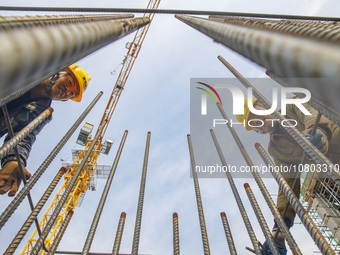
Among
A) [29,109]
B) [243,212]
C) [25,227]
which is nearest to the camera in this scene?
[25,227]

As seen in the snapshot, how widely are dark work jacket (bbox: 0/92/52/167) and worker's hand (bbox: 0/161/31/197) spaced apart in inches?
10.3

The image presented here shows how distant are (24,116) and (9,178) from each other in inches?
63.9

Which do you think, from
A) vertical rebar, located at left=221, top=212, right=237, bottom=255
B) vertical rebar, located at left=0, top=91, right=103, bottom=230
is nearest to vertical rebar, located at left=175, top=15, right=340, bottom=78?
vertical rebar, located at left=221, top=212, right=237, bottom=255

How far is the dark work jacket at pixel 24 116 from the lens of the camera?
19.6ft

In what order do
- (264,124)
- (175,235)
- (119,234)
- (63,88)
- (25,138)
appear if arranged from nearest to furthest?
(175,235) < (119,234) < (25,138) < (63,88) < (264,124)

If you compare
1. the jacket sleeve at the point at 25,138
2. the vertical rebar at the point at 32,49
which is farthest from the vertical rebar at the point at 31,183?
the vertical rebar at the point at 32,49

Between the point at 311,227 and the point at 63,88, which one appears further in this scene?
the point at 63,88

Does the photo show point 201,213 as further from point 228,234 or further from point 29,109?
point 29,109

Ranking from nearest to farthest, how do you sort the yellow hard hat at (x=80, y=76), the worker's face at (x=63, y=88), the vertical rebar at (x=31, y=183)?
the vertical rebar at (x=31, y=183), the worker's face at (x=63, y=88), the yellow hard hat at (x=80, y=76)

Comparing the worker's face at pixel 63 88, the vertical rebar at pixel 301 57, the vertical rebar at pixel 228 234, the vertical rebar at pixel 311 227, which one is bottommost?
the vertical rebar at pixel 301 57

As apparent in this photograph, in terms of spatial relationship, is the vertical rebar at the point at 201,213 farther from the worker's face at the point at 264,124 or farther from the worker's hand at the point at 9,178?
the worker's face at the point at 264,124

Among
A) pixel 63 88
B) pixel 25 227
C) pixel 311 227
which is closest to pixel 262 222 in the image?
pixel 311 227

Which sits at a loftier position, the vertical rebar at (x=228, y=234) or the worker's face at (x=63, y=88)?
the worker's face at (x=63, y=88)

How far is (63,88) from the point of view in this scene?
7.41m
